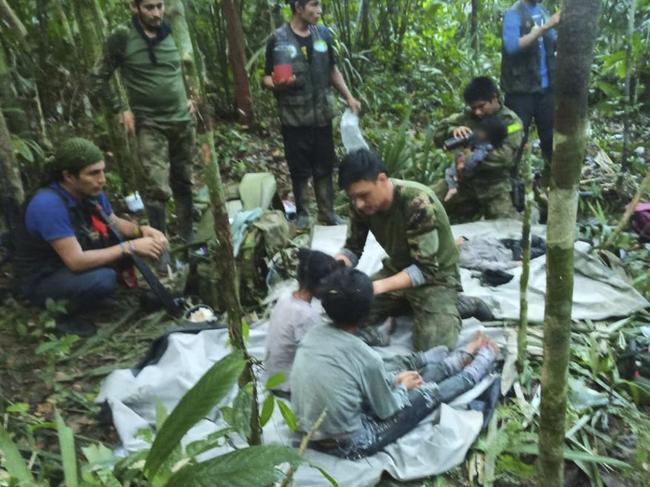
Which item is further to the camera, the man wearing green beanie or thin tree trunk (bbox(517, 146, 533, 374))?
the man wearing green beanie

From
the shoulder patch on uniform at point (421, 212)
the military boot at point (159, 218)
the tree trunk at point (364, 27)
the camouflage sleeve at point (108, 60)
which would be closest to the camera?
the shoulder patch on uniform at point (421, 212)

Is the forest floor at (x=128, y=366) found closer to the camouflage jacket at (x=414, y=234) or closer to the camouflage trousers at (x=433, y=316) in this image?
the camouflage trousers at (x=433, y=316)

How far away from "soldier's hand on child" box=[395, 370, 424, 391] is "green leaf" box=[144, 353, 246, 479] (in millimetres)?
1569

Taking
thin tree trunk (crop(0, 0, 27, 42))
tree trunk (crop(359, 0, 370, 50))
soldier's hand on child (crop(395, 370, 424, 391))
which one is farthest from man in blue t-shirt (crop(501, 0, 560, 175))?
thin tree trunk (crop(0, 0, 27, 42))

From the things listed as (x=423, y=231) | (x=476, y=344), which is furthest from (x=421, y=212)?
(x=476, y=344)

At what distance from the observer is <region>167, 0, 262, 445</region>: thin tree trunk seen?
1659mm

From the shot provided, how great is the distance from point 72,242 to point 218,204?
86.8 inches

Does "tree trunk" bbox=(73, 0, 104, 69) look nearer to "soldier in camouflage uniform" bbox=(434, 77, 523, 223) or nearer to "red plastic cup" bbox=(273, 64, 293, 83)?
"red plastic cup" bbox=(273, 64, 293, 83)

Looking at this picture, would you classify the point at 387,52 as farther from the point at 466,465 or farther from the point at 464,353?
the point at 466,465

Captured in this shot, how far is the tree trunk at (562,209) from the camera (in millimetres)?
1467

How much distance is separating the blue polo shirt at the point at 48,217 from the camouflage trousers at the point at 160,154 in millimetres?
854

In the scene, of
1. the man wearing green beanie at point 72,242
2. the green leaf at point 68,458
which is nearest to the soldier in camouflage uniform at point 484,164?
the man wearing green beanie at point 72,242

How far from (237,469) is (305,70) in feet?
12.7

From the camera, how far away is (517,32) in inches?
198
